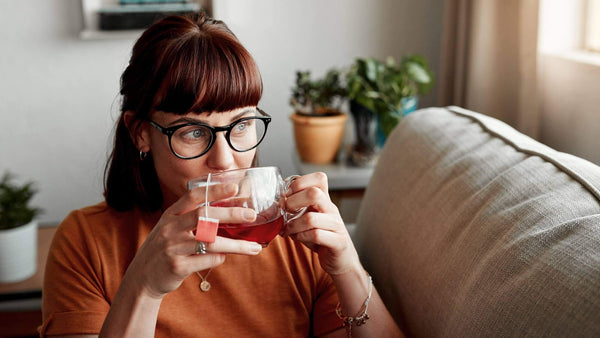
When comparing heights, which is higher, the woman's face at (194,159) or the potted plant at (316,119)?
the woman's face at (194,159)

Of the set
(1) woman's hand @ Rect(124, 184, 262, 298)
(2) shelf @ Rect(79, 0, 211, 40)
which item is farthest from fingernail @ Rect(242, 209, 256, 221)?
(2) shelf @ Rect(79, 0, 211, 40)

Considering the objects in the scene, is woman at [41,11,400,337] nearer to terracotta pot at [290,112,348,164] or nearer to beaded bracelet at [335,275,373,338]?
beaded bracelet at [335,275,373,338]

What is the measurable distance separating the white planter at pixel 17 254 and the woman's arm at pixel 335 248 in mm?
1346

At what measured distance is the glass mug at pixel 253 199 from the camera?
879 millimetres

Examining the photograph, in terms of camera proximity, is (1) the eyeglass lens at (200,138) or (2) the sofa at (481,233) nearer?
(2) the sofa at (481,233)

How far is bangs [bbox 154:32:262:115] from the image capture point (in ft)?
3.62

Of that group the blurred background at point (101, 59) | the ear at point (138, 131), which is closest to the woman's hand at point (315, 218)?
the ear at point (138, 131)

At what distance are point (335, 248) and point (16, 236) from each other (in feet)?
4.92

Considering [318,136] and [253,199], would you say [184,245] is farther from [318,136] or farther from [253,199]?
[318,136]

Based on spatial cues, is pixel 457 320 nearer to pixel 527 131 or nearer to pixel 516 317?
pixel 516 317

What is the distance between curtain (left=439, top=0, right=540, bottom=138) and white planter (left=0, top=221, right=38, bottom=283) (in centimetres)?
172

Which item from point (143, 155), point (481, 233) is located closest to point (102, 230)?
point (143, 155)

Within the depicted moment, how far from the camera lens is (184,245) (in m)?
0.88

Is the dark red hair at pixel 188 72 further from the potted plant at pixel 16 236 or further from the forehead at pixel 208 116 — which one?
the potted plant at pixel 16 236
